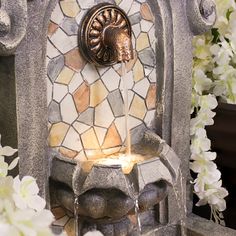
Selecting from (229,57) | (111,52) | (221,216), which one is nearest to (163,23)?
(111,52)

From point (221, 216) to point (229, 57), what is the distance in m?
0.70

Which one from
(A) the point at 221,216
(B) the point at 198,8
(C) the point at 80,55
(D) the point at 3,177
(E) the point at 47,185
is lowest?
(A) the point at 221,216

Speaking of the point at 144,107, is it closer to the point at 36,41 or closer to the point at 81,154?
the point at 81,154

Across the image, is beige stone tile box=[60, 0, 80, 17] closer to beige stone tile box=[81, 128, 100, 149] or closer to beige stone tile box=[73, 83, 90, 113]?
beige stone tile box=[73, 83, 90, 113]

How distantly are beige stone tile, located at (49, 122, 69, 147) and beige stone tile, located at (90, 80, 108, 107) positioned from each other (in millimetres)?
142

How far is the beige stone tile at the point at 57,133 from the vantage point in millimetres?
1748

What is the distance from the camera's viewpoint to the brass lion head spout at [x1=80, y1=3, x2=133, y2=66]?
1729 mm

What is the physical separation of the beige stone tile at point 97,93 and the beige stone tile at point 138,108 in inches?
6.0

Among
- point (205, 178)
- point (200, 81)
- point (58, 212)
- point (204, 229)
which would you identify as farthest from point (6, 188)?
point (200, 81)

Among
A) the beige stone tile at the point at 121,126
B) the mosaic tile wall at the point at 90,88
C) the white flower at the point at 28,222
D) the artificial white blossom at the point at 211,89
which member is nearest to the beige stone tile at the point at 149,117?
the mosaic tile wall at the point at 90,88

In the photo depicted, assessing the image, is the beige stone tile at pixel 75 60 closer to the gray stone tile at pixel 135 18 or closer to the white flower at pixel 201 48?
the gray stone tile at pixel 135 18

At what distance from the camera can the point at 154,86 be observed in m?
2.07

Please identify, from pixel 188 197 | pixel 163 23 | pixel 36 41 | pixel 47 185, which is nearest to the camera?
pixel 36 41

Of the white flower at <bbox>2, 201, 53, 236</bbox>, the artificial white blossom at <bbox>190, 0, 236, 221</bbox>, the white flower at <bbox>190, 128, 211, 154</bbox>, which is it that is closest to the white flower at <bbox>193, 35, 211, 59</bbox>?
the artificial white blossom at <bbox>190, 0, 236, 221</bbox>
